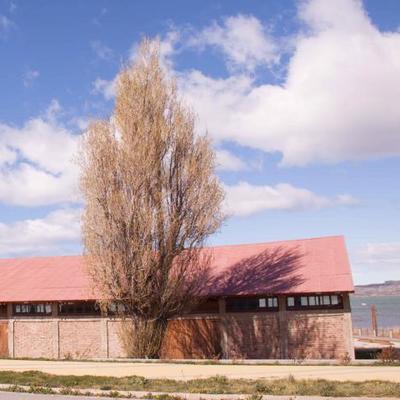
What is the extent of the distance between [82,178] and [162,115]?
4600 millimetres

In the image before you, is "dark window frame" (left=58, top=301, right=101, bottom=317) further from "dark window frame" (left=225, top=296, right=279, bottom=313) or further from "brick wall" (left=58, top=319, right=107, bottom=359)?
"dark window frame" (left=225, top=296, right=279, bottom=313)

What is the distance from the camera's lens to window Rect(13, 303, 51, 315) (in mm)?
31000

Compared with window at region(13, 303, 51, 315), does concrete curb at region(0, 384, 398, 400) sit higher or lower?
lower

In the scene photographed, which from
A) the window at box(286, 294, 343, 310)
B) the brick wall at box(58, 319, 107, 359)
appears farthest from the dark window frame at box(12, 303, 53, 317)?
the window at box(286, 294, 343, 310)

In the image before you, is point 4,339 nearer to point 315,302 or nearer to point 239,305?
point 239,305

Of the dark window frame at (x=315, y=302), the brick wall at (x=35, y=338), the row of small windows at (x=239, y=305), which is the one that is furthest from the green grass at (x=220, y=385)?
the brick wall at (x=35, y=338)

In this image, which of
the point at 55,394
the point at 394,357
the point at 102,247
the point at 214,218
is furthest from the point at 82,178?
the point at 394,357

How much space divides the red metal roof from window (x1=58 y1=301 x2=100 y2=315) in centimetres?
61

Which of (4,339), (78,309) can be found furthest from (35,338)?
(78,309)

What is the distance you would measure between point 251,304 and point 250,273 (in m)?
1.94

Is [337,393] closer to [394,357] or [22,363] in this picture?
[394,357]

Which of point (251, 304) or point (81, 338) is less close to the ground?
point (251, 304)

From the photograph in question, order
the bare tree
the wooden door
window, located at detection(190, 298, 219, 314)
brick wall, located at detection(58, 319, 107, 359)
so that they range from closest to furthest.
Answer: the bare tree
window, located at detection(190, 298, 219, 314)
brick wall, located at detection(58, 319, 107, 359)
the wooden door

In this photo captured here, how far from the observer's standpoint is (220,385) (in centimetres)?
1487
